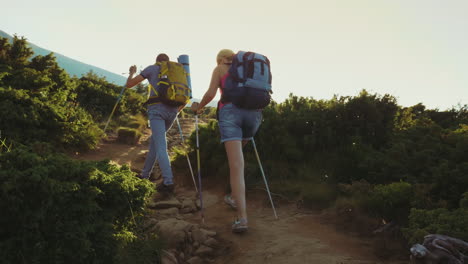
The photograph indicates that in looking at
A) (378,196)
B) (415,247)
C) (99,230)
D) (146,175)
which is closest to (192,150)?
(146,175)

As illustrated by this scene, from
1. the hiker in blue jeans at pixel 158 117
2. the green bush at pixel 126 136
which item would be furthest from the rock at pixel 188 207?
the green bush at pixel 126 136

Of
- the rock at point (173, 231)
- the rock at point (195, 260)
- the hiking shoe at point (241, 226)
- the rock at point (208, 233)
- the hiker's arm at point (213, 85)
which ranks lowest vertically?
the rock at point (195, 260)

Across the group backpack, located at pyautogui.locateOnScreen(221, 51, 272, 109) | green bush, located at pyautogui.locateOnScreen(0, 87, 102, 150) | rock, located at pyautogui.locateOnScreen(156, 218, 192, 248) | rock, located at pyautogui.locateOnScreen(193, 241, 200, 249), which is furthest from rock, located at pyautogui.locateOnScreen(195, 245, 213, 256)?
green bush, located at pyautogui.locateOnScreen(0, 87, 102, 150)

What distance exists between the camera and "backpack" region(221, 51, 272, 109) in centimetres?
394

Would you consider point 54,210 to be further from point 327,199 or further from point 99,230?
point 327,199

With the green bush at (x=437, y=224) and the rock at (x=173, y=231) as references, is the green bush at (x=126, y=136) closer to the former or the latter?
the rock at (x=173, y=231)

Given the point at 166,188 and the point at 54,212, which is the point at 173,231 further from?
the point at 54,212

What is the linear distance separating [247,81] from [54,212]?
2.51 m

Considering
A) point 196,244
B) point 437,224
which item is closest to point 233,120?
point 196,244

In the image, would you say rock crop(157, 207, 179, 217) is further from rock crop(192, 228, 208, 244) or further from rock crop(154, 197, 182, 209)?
rock crop(192, 228, 208, 244)

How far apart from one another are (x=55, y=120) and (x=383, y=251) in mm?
7117

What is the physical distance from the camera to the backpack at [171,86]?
5.08 m

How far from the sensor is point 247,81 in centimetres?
393

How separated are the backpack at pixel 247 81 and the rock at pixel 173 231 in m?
1.75
